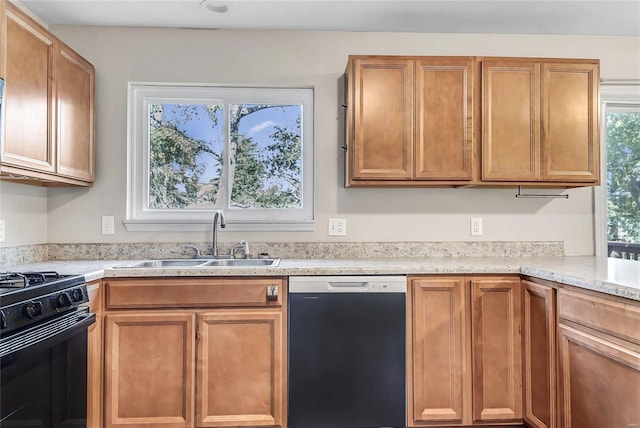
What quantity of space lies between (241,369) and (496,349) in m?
1.29

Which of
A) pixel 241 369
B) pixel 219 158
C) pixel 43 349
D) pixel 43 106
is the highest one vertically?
pixel 43 106

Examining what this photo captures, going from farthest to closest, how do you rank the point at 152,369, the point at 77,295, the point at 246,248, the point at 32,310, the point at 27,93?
the point at 246,248 → the point at 152,369 → the point at 27,93 → the point at 77,295 → the point at 32,310

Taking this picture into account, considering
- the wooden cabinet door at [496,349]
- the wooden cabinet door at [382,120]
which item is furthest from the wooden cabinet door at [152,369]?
the wooden cabinet door at [496,349]

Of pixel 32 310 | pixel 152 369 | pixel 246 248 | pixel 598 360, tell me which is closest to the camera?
pixel 32 310

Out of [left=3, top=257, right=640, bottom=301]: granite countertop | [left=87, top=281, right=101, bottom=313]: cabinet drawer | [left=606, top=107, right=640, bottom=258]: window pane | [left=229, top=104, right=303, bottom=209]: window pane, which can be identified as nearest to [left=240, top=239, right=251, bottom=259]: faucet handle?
[left=229, top=104, right=303, bottom=209]: window pane

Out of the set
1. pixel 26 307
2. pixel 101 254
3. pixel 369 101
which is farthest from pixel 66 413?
pixel 369 101

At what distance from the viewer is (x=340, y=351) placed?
6.42 feet

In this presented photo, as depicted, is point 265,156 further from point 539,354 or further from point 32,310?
point 539,354

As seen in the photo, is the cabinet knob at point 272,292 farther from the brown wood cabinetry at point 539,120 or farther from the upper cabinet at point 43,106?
the brown wood cabinetry at point 539,120

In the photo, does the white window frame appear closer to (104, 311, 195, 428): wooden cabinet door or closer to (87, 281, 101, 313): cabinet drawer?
(104, 311, 195, 428): wooden cabinet door

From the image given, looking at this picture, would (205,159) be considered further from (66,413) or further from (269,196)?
(66,413)

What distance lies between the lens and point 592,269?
1.87 meters

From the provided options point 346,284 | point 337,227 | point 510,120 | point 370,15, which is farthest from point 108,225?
point 510,120

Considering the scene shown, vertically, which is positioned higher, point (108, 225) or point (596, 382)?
point (108, 225)
